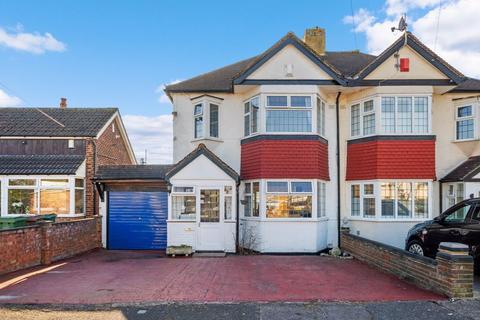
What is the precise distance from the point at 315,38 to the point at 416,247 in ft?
33.3

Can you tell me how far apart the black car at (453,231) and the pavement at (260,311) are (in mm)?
2547

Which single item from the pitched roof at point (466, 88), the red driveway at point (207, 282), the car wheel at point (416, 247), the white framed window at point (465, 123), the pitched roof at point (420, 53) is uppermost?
the pitched roof at point (420, 53)

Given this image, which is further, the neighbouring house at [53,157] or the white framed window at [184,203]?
the neighbouring house at [53,157]

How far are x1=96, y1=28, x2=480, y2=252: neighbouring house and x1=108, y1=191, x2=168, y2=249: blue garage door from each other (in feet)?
6.46

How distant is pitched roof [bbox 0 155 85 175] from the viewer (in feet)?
51.6

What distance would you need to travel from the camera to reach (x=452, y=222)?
1003cm

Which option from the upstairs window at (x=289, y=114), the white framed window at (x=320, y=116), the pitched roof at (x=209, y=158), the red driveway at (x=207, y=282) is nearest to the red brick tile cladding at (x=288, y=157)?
the upstairs window at (x=289, y=114)

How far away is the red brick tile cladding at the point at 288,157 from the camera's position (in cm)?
1362

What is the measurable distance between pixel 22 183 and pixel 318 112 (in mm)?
12082

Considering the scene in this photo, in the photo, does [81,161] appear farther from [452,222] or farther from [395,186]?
[452,222]

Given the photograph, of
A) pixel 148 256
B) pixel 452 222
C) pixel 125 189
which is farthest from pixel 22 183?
pixel 452 222

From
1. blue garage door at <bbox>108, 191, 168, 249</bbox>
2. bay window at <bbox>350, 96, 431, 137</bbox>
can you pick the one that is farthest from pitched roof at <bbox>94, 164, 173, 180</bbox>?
bay window at <bbox>350, 96, 431, 137</bbox>

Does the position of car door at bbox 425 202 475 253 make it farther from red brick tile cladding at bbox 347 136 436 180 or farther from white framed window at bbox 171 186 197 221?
white framed window at bbox 171 186 197 221

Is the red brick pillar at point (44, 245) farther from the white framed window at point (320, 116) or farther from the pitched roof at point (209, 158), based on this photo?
the white framed window at point (320, 116)
